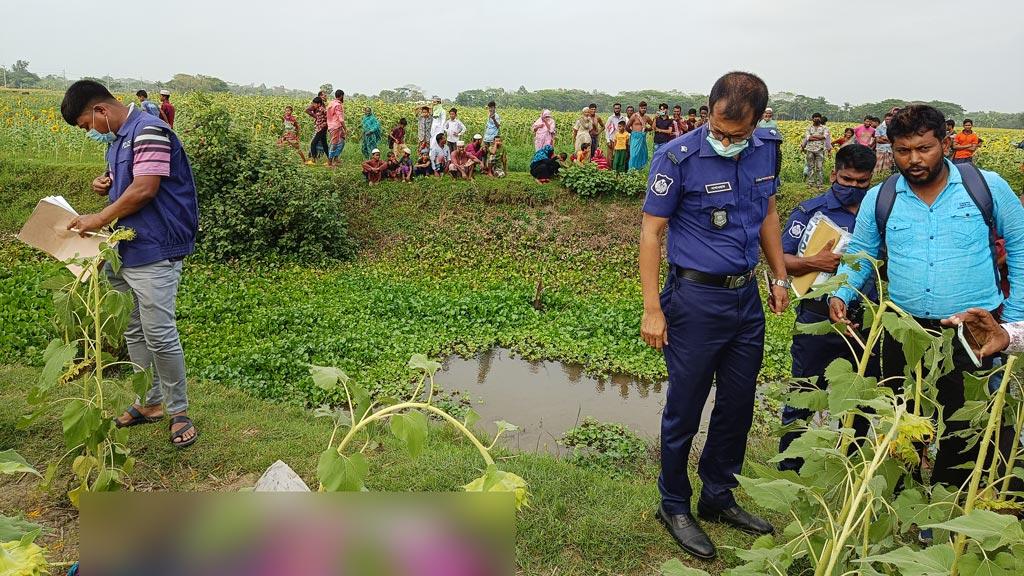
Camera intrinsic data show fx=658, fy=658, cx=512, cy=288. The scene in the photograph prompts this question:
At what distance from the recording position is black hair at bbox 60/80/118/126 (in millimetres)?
3584

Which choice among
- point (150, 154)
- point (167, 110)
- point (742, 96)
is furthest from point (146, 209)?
point (167, 110)

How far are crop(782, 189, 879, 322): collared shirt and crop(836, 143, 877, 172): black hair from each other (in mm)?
169

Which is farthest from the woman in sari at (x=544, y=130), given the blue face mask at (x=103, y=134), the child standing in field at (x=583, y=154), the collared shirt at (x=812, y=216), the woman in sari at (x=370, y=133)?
the blue face mask at (x=103, y=134)

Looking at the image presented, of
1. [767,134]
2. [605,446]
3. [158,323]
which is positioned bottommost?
[605,446]

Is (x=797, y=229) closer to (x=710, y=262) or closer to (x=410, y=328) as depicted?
(x=710, y=262)

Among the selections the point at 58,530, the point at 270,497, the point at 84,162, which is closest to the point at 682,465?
the point at 270,497

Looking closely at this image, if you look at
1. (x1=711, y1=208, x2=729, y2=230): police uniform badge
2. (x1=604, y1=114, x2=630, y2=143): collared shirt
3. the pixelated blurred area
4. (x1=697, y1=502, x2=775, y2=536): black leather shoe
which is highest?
(x1=604, y1=114, x2=630, y2=143): collared shirt

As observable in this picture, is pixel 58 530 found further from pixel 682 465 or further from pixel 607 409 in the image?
pixel 607 409

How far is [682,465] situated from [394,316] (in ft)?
16.0

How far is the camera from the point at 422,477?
3631 mm

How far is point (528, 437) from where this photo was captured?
5.10 meters

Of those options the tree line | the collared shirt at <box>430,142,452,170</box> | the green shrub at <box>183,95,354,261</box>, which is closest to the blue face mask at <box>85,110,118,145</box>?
the green shrub at <box>183,95,354,261</box>

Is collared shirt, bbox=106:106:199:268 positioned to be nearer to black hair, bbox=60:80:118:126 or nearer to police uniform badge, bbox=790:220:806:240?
black hair, bbox=60:80:118:126

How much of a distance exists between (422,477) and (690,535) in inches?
57.0
